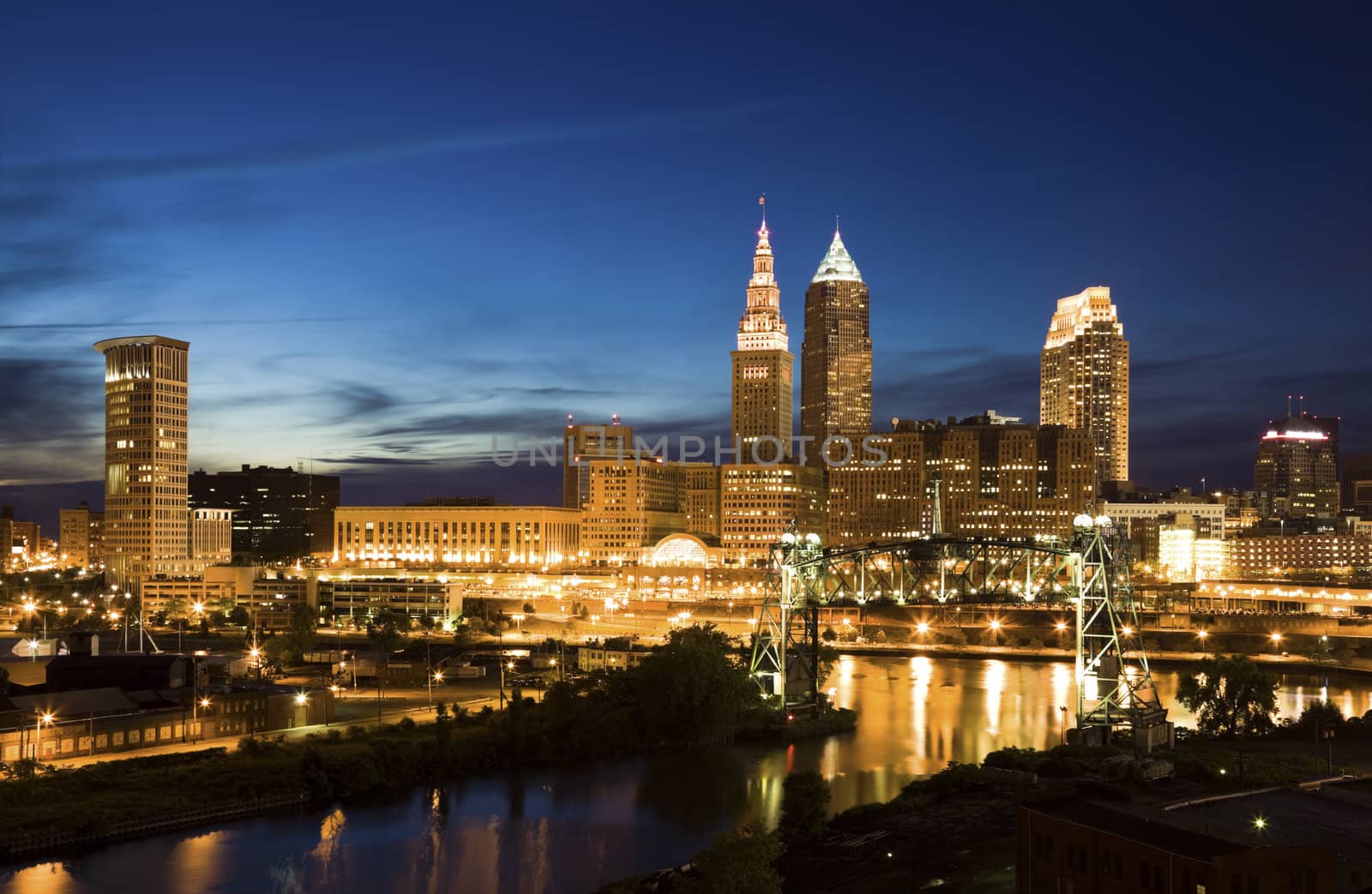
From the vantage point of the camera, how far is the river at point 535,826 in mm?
33375

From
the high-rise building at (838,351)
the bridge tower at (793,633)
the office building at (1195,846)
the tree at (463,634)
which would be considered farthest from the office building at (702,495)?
the office building at (1195,846)

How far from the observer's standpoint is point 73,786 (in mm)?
38938

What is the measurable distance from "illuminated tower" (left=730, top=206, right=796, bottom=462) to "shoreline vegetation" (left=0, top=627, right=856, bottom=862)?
103767mm

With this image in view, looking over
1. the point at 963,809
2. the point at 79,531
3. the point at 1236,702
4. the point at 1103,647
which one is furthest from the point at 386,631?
the point at 79,531

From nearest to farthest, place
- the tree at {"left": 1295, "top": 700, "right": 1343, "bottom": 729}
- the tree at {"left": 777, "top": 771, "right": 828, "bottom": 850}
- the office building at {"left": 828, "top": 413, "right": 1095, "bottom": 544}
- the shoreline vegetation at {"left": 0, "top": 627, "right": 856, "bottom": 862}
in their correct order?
1. the tree at {"left": 777, "top": 771, "right": 828, "bottom": 850}
2. the shoreline vegetation at {"left": 0, "top": 627, "right": 856, "bottom": 862}
3. the tree at {"left": 1295, "top": 700, "right": 1343, "bottom": 729}
4. the office building at {"left": 828, "top": 413, "right": 1095, "bottom": 544}

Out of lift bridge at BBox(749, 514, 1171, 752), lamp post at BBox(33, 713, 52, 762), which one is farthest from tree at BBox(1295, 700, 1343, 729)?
lamp post at BBox(33, 713, 52, 762)

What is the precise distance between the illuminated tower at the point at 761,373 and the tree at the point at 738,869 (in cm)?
13268

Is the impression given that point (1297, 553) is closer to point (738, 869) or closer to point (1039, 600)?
point (1039, 600)

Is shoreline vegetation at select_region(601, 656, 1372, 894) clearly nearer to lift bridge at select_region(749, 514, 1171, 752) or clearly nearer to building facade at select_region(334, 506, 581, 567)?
lift bridge at select_region(749, 514, 1171, 752)

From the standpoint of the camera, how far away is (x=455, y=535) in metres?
141

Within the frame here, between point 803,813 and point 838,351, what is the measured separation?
16043 centimetres

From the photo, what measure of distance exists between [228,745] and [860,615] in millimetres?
57029

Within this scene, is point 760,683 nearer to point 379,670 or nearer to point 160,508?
point 379,670

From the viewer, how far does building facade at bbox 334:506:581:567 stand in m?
140
